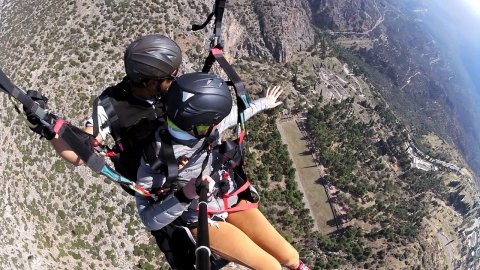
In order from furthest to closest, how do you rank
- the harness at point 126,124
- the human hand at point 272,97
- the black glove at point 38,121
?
the human hand at point 272,97, the harness at point 126,124, the black glove at point 38,121

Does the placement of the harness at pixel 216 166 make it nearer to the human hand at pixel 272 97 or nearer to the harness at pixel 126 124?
the harness at pixel 126 124

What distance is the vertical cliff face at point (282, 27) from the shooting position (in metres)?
106

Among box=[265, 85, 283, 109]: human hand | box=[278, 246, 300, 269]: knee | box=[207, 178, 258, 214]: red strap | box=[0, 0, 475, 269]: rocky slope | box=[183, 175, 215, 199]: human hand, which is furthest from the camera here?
box=[0, 0, 475, 269]: rocky slope

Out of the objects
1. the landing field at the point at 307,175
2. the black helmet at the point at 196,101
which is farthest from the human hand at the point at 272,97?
the landing field at the point at 307,175

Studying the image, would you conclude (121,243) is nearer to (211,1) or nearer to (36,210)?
(36,210)

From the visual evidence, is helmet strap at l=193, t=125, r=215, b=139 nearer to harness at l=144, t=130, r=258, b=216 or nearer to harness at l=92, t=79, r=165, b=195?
harness at l=144, t=130, r=258, b=216

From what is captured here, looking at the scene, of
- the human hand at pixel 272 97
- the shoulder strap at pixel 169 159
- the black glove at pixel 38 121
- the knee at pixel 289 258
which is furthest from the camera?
the human hand at pixel 272 97

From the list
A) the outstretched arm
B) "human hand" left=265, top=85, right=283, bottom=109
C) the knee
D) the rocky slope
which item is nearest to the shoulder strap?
the outstretched arm

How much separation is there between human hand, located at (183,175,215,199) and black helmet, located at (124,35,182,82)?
2.69 meters

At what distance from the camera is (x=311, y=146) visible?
76.5 m

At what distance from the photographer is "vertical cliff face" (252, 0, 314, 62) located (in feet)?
348

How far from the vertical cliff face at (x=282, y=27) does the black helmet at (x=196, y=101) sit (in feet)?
332

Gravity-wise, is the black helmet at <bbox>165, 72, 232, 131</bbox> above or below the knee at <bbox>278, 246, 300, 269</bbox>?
above

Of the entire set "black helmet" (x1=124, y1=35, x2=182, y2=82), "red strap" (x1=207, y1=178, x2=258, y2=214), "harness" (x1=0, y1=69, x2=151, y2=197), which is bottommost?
"red strap" (x1=207, y1=178, x2=258, y2=214)
